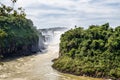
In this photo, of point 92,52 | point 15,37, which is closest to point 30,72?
point 92,52

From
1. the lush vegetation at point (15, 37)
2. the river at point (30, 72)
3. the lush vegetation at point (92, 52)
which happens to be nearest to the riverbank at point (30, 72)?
the river at point (30, 72)

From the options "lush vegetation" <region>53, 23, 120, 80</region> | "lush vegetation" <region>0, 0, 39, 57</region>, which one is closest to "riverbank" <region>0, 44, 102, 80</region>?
"lush vegetation" <region>53, 23, 120, 80</region>

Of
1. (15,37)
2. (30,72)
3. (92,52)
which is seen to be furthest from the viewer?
(15,37)

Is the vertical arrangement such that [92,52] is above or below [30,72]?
above

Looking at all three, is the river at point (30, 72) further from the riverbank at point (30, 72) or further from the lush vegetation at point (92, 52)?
the lush vegetation at point (92, 52)

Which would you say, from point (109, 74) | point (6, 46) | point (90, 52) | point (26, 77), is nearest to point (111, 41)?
point (90, 52)

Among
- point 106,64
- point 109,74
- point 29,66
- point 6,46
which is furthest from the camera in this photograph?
point 6,46

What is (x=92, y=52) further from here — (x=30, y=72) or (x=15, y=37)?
(x=15, y=37)

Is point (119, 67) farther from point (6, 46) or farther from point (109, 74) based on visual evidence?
point (6, 46)
